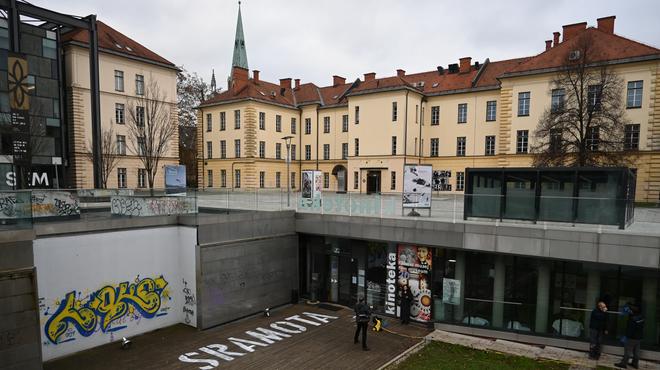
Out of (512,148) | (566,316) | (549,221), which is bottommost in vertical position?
(566,316)

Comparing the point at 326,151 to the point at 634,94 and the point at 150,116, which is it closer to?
the point at 150,116

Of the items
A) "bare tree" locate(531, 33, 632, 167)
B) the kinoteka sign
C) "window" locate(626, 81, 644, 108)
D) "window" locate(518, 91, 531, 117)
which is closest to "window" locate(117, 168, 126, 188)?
the kinoteka sign

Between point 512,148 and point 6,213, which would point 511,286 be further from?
point 512,148

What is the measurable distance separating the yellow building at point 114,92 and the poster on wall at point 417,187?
28842mm

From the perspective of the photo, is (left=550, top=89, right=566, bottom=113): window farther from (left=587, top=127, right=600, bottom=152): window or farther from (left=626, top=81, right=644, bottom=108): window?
(left=626, top=81, right=644, bottom=108): window

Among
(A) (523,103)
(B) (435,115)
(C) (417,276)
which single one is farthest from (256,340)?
(B) (435,115)

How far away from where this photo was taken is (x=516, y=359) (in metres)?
12.4

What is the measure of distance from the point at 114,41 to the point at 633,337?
44.9 meters

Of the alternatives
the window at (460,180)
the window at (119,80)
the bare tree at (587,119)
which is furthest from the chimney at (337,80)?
the bare tree at (587,119)

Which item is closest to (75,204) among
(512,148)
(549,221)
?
(549,221)

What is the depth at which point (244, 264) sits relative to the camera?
16.5m

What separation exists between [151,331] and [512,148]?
1290 inches

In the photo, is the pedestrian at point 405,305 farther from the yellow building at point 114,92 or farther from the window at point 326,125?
the window at point 326,125

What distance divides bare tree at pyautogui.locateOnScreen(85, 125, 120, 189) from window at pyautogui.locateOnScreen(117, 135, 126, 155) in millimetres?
102
